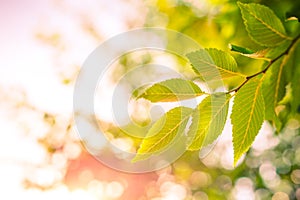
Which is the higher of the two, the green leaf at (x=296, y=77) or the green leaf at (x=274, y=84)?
the green leaf at (x=274, y=84)

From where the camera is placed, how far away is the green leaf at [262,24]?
48cm

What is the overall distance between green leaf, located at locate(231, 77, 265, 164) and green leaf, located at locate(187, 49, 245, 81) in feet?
0.10

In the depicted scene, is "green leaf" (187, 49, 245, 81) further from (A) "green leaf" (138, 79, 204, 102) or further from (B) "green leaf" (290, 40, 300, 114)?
(B) "green leaf" (290, 40, 300, 114)

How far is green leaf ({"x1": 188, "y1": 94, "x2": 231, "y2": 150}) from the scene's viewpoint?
0.48 meters

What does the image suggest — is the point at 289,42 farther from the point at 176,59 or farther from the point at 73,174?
the point at 73,174

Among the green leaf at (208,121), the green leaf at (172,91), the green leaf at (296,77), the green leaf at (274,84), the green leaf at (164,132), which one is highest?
the green leaf at (172,91)

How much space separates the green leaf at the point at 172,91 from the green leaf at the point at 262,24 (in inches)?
4.1

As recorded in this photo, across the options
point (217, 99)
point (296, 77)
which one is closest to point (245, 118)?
point (217, 99)

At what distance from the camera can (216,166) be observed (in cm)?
493

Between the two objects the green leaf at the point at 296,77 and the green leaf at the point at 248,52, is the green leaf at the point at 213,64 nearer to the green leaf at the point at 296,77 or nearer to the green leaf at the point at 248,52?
the green leaf at the point at 248,52

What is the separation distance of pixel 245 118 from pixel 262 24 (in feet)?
0.41

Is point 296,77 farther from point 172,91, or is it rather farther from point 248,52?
point 172,91

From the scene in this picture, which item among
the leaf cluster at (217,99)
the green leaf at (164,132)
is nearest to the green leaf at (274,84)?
the leaf cluster at (217,99)

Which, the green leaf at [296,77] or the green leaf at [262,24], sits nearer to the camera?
the green leaf at [262,24]
